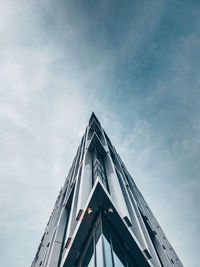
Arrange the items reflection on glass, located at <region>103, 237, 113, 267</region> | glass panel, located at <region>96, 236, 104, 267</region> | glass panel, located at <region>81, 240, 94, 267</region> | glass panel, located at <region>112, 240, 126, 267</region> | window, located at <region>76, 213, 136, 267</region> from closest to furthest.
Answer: reflection on glass, located at <region>103, 237, 113, 267</region> < glass panel, located at <region>96, 236, 104, 267</region> < window, located at <region>76, 213, 136, 267</region> < glass panel, located at <region>112, 240, 126, 267</region> < glass panel, located at <region>81, 240, 94, 267</region>

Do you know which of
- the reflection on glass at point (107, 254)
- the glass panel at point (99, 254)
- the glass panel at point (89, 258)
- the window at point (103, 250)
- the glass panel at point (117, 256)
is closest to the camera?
the reflection on glass at point (107, 254)

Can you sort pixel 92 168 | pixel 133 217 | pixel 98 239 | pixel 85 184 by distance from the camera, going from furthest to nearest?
pixel 92 168 → pixel 85 184 → pixel 133 217 → pixel 98 239

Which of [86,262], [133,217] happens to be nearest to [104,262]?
[86,262]

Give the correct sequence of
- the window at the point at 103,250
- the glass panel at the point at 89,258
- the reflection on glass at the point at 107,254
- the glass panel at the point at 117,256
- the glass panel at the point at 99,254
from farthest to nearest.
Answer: the glass panel at the point at 89,258, the glass panel at the point at 117,256, the window at the point at 103,250, the glass panel at the point at 99,254, the reflection on glass at the point at 107,254

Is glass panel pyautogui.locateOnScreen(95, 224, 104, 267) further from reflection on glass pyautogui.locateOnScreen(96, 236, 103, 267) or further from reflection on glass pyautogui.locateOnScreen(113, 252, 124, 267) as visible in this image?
reflection on glass pyautogui.locateOnScreen(113, 252, 124, 267)

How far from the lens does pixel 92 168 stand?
18469 mm

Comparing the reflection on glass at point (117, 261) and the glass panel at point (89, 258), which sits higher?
the glass panel at point (89, 258)

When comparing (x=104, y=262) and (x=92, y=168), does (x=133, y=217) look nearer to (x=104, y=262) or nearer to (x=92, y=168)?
(x=104, y=262)

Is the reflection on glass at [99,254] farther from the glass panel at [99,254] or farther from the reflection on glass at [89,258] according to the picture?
the reflection on glass at [89,258]

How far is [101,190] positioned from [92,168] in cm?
757

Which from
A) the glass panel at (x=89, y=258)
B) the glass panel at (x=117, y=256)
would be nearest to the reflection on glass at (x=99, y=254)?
the glass panel at (x=89, y=258)

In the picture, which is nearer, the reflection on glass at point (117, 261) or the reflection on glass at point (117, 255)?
the reflection on glass at point (117, 261)

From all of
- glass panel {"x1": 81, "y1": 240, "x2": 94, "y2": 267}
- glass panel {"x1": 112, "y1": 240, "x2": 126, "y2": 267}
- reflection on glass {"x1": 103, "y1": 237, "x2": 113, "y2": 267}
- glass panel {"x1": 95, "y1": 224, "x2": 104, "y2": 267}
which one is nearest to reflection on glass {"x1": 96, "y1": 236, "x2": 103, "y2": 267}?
glass panel {"x1": 95, "y1": 224, "x2": 104, "y2": 267}

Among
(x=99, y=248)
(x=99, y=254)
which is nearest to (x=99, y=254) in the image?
(x=99, y=254)
